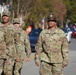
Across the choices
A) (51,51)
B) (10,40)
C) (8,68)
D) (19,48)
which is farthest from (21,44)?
(51,51)

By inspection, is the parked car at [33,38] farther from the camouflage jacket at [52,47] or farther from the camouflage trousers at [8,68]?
the camouflage jacket at [52,47]

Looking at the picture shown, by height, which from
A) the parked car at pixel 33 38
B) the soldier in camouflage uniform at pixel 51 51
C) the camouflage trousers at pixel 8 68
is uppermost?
the soldier in camouflage uniform at pixel 51 51

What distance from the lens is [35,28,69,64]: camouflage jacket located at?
28.5 ft

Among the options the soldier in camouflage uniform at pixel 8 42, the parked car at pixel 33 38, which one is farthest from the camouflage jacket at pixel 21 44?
the parked car at pixel 33 38

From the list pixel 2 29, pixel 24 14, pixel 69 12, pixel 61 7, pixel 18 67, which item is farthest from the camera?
pixel 69 12

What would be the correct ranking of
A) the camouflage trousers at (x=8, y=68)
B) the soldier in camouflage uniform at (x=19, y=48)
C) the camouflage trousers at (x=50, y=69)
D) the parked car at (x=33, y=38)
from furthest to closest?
the parked car at (x=33, y=38), the soldier in camouflage uniform at (x=19, y=48), the camouflage trousers at (x=8, y=68), the camouflage trousers at (x=50, y=69)

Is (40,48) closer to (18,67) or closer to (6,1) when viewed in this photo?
(18,67)

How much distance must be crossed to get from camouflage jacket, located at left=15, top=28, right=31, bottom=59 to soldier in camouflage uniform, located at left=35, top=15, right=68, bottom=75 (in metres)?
1.92

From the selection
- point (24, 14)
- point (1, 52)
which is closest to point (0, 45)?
point (1, 52)

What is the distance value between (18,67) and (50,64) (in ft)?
6.69

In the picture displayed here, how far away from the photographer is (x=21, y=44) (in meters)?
10.8

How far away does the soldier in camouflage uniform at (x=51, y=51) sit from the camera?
8.69 metres

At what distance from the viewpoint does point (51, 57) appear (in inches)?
344

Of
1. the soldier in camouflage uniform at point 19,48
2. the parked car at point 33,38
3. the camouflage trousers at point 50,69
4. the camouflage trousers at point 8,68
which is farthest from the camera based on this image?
the parked car at point 33,38
